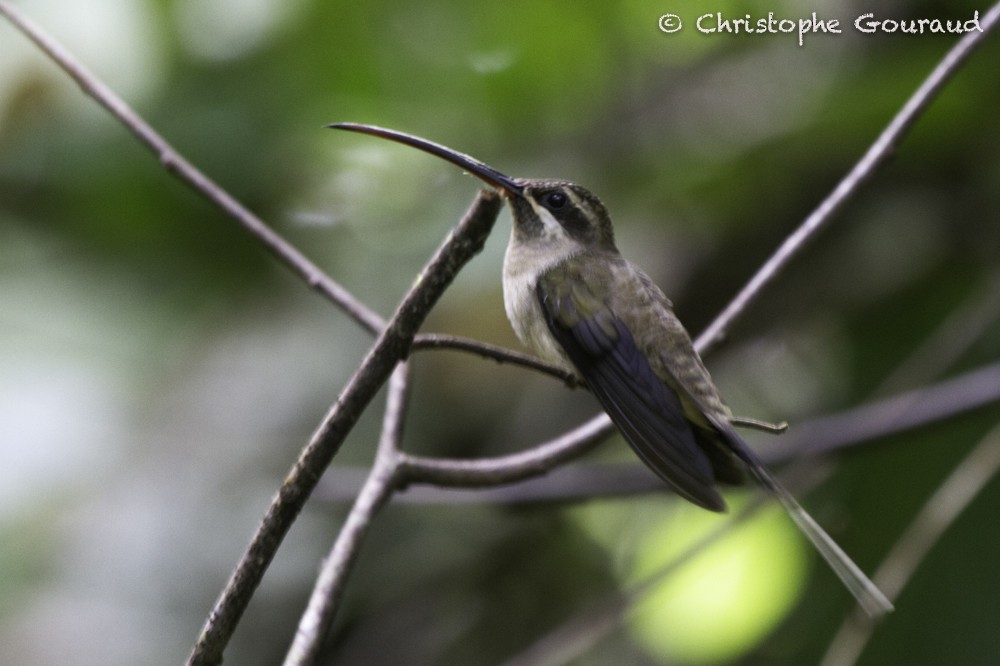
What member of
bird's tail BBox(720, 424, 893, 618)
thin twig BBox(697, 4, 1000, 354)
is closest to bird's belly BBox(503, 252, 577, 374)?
thin twig BBox(697, 4, 1000, 354)

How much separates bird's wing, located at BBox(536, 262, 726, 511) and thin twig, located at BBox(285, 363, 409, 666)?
0.41m

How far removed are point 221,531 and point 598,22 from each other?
2.27 meters

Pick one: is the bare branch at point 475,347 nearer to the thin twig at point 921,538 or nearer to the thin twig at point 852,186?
the thin twig at point 852,186

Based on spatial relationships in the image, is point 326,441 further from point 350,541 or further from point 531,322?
point 531,322

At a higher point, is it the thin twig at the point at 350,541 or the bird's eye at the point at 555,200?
the bird's eye at the point at 555,200

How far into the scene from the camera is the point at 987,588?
334 cm

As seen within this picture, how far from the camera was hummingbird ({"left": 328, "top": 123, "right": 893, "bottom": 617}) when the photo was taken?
2.05 metres

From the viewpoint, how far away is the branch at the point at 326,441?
139cm

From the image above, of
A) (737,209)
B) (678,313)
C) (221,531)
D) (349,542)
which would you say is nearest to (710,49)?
(737,209)

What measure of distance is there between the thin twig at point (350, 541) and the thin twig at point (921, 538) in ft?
4.06

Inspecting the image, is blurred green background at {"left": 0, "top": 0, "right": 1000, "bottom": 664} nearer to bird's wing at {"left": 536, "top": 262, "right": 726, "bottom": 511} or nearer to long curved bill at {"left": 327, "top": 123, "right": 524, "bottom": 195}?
bird's wing at {"left": 536, "top": 262, "right": 726, "bottom": 511}

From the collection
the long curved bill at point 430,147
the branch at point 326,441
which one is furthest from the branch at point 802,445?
the branch at point 326,441

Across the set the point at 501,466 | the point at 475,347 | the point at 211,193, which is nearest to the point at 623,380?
the point at 501,466

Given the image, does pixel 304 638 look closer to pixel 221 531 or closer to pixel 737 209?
pixel 221 531
